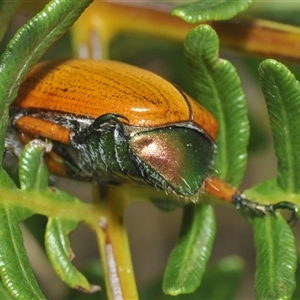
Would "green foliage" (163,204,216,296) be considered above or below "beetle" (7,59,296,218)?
below

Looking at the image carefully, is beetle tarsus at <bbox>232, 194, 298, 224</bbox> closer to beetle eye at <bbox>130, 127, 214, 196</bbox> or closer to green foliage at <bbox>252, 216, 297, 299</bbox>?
green foliage at <bbox>252, 216, 297, 299</bbox>

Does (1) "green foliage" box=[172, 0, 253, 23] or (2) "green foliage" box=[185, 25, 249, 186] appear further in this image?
(1) "green foliage" box=[172, 0, 253, 23]

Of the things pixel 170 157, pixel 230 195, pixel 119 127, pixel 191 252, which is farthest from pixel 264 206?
pixel 119 127

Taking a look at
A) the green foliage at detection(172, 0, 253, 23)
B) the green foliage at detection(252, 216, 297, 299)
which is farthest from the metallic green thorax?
the green foliage at detection(172, 0, 253, 23)

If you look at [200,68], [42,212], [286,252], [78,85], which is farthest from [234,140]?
[42,212]

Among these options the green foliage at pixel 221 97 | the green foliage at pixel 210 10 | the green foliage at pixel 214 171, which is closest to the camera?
the green foliage at pixel 214 171

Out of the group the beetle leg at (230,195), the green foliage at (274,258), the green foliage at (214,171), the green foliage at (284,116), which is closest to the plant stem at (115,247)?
the green foliage at (214,171)

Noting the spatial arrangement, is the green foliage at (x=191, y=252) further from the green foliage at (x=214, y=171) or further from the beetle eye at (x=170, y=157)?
the beetle eye at (x=170, y=157)
